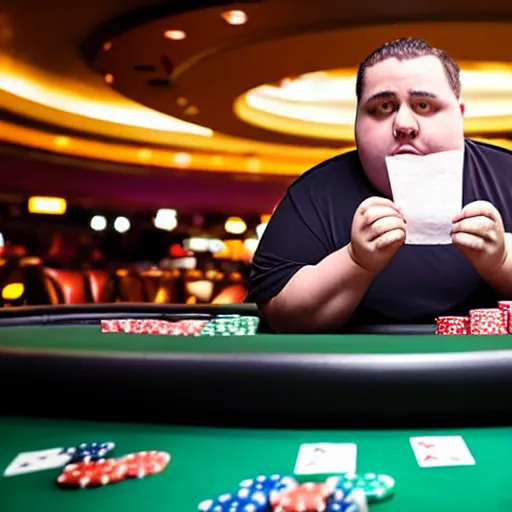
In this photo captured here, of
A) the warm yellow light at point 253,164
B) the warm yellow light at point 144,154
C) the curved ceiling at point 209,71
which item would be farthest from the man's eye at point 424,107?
the warm yellow light at point 253,164

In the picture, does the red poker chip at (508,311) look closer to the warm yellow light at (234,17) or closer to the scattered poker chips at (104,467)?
the scattered poker chips at (104,467)

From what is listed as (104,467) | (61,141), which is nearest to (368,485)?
(104,467)

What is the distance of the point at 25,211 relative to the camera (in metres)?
10.1

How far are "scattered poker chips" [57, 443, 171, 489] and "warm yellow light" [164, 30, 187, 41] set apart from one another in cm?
432

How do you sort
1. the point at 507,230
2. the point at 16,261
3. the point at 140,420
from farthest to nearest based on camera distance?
the point at 16,261, the point at 507,230, the point at 140,420

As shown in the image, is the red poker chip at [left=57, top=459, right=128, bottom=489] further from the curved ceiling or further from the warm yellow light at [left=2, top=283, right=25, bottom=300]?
the warm yellow light at [left=2, top=283, right=25, bottom=300]

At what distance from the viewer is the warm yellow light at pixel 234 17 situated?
4396 mm

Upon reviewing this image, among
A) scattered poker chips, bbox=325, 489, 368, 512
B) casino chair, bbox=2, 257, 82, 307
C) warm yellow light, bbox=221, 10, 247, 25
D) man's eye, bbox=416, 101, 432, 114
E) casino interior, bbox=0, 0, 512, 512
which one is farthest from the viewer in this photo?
casino chair, bbox=2, 257, 82, 307

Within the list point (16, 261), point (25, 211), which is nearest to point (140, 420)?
point (16, 261)

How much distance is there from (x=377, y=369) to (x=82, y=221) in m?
10.4

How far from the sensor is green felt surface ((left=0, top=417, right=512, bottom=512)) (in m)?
0.71

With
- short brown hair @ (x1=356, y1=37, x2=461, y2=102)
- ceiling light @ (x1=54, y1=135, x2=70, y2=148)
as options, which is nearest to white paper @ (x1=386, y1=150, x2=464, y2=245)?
short brown hair @ (x1=356, y1=37, x2=461, y2=102)

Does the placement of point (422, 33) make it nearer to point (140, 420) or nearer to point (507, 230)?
point (507, 230)

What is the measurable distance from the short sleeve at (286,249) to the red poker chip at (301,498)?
33.5 inches
